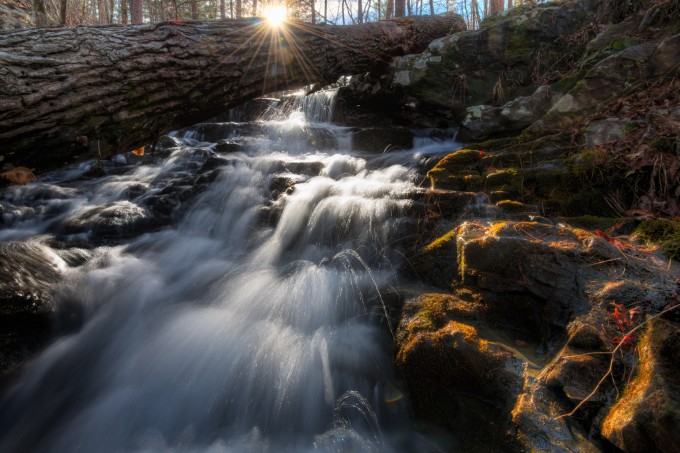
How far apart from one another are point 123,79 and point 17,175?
133 cm

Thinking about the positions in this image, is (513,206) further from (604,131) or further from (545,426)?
(545,426)

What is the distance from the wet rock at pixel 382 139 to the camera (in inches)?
292

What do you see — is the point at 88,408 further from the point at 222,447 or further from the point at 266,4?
the point at 266,4

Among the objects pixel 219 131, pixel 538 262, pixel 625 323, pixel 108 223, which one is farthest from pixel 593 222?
pixel 219 131

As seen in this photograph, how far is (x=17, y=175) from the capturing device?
3.05m

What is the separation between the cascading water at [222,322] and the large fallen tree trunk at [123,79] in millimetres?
1430

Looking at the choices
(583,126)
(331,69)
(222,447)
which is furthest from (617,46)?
(222,447)

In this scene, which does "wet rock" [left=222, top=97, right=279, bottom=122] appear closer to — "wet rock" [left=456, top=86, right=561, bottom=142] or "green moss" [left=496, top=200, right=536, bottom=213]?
"wet rock" [left=456, top=86, right=561, bottom=142]

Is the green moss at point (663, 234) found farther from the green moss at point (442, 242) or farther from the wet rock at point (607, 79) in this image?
the wet rock at point (607, 79)

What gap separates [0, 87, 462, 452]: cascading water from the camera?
2.33m

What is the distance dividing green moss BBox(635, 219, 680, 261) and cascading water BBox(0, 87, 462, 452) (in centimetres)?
180

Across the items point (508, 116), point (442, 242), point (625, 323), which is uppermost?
point (508, 116)

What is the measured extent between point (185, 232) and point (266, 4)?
22.2 metres

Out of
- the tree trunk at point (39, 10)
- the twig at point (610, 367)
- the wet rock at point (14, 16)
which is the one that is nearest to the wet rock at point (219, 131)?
the tree trunk at point (39, 10)
